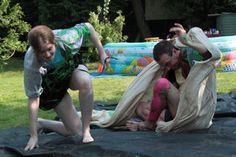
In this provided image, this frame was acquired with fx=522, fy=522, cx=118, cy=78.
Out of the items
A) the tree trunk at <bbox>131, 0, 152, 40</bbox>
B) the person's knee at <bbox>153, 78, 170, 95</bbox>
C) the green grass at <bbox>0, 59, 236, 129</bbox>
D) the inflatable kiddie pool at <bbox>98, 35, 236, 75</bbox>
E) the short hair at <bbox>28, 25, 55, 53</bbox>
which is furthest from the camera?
the tree trunk at <bbox>131, 0, 152, 40</bbox>

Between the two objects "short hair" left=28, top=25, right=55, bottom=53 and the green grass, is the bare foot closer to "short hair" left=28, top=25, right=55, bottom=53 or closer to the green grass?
A: "short hair" left=28, top=25, right=55, bottom=53

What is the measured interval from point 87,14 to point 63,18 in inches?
31.4

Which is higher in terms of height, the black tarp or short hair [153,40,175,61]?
short hair [153,40,175,61]

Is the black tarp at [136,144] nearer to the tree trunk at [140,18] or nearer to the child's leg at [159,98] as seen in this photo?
the child's leg at [159,98]

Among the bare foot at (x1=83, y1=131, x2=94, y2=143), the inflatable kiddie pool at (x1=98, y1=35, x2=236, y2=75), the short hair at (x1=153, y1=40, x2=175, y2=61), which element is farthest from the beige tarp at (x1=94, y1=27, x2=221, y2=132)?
the inflatable kiddie pool at (x1=98, y1=35, x2=236, y2=75)

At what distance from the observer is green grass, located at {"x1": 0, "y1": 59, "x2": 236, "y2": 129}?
19.2 feet

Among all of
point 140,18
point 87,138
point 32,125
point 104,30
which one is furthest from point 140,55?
point 140,18

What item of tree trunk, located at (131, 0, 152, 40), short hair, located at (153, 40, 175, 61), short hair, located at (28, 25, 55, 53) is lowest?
tree trunk, located at (131, 0, 152, 40)

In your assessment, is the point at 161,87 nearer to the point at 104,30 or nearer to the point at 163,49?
the point at 163,49

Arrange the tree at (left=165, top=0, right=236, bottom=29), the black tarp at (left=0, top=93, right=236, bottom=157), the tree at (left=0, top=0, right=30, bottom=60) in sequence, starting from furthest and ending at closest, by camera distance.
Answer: the tree at (left=165, top=0, right=236, bottom=29) < the tree at (left=0, top=0, right=30, bottom=60) < the black tarp at (left=0, top=93, right=236, bottom=157)

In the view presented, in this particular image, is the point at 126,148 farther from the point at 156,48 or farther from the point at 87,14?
the point at 87,14

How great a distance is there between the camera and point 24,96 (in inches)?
309

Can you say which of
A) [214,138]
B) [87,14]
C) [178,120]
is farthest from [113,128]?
[87,14]

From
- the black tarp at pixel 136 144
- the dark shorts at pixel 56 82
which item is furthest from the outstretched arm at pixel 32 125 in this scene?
the dark shorts at pixel 56 82
